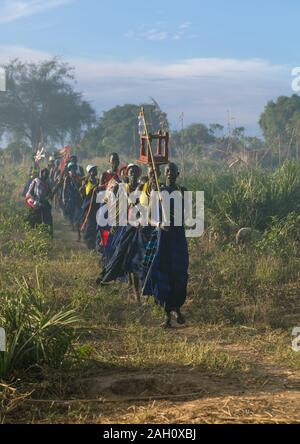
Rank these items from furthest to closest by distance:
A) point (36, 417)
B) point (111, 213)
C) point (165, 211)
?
point (111, 213) < point (165, 211) < point (36, 417)

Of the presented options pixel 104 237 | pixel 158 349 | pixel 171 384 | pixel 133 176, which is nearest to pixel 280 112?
pixel 104 237

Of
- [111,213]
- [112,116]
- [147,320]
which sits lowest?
[147,320]

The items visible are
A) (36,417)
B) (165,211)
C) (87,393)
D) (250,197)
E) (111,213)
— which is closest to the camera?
(36,417)

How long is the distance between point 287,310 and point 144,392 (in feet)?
10.8

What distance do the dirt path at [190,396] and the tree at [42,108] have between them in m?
38.0

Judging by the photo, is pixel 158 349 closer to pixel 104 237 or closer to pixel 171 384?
pixel 171 384

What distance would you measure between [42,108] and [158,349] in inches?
1544

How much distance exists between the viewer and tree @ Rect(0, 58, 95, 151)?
43.1m

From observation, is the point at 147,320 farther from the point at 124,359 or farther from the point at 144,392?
the point at 144,392

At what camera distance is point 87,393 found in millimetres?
4785

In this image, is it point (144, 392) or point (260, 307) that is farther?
point (260, 307)

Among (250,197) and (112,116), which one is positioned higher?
(112,116)

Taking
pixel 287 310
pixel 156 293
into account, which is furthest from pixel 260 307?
pixel 156 293

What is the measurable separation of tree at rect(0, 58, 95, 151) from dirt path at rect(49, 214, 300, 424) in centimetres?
3795
